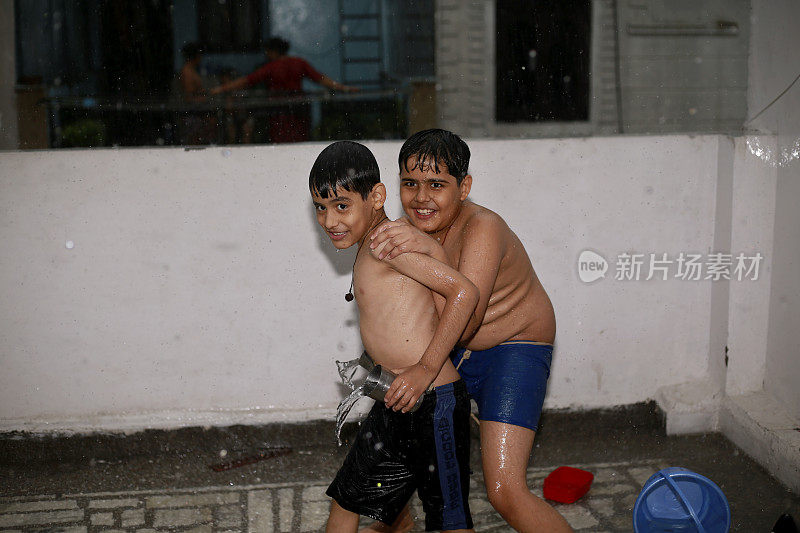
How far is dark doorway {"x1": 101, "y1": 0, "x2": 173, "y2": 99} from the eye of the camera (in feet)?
14.2

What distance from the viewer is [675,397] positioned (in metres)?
4.46

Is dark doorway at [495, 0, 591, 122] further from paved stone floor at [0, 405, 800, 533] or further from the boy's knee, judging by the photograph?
the boy's knee

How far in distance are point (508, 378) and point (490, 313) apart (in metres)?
0.28

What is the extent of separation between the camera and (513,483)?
2682 millimetres

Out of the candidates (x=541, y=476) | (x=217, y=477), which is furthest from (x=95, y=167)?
(x=541, y=476)

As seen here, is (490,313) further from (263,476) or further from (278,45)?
(278,45)

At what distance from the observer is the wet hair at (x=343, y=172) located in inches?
101

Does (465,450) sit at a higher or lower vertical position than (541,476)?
higher

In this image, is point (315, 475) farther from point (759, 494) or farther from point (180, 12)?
point (180, 12)

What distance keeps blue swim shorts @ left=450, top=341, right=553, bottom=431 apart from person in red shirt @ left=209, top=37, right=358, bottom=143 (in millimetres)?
1964

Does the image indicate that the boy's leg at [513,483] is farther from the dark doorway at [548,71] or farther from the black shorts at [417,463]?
the dark doorway at [548,71]

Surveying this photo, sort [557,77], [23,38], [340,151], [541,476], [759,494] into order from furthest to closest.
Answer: [557,77], [23,38], [541,476], [759,494], [340,151]

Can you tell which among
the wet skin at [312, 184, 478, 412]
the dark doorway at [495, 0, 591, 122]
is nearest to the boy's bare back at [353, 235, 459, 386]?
the wet skin at [312, 184, 478, 412]

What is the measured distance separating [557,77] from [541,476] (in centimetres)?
242
